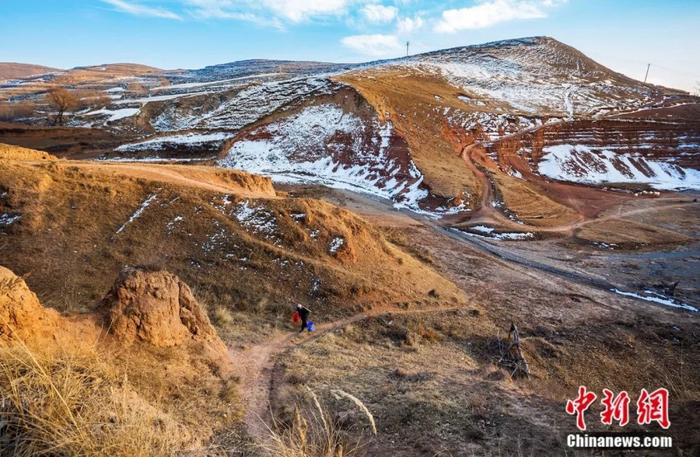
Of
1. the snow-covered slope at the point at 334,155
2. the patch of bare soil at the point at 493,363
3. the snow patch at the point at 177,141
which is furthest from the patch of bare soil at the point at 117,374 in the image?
the snow patch at the point at 177,141

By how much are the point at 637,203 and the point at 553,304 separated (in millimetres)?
30027

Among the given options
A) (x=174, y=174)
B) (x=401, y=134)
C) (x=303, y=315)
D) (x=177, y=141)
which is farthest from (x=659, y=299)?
(x=177, y=141)

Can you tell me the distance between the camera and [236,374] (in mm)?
8758

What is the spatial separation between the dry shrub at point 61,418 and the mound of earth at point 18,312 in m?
2.99

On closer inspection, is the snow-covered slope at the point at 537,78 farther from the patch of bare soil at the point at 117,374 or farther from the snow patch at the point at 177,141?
the patch of bare soil at the point at 117,374

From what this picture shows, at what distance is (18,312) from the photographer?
646cm

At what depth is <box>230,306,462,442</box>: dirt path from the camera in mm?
7047

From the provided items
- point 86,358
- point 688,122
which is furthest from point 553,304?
point 688,122

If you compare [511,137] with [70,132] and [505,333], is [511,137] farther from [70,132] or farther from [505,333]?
[70,132]

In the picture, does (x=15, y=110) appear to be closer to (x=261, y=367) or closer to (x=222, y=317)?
(x=222, y=317)

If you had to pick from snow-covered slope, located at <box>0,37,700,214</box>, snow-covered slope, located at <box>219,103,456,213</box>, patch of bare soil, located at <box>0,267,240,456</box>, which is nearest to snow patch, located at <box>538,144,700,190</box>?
snow-covered slope, located at <box>0,37,700,214</box>

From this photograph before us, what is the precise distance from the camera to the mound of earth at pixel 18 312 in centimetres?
622

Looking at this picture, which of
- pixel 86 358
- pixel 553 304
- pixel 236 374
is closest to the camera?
pixel 86 358

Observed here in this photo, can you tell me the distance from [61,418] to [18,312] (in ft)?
14.1
